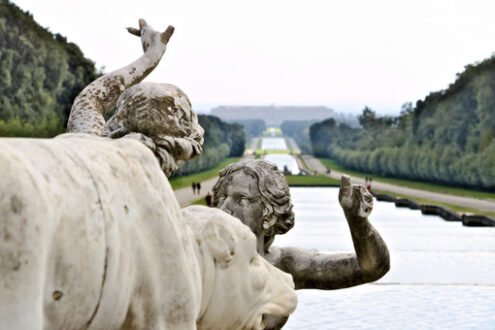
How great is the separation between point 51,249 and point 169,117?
733 millimetres

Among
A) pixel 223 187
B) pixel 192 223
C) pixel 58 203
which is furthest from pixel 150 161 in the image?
pixel 223 187

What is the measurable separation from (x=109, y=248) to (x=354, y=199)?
1763mm

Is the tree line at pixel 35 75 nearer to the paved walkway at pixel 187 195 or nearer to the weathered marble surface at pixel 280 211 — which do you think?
the paved walkway at pixel 187 195

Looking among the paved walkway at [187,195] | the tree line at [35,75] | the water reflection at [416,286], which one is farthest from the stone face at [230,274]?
the tree line at [35,75]

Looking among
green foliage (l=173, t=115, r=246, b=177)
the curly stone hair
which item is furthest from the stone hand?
green foliage (l=173, t=115, r=246, b=177)

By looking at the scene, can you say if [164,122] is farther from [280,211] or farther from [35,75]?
[35,75]

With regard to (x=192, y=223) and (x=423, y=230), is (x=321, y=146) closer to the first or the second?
(x=423, y=230)

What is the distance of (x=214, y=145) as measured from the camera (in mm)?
74000

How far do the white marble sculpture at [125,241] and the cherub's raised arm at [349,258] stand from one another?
115 cm

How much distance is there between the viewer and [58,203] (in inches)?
56.9

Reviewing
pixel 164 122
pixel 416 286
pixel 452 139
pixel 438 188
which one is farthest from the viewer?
pixel 452 139

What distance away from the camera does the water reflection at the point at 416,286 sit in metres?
11.0

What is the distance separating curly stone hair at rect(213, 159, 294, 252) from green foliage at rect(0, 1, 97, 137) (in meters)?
29.0

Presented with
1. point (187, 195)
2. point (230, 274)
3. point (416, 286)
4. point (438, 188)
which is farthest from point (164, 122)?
point (438, 188)
